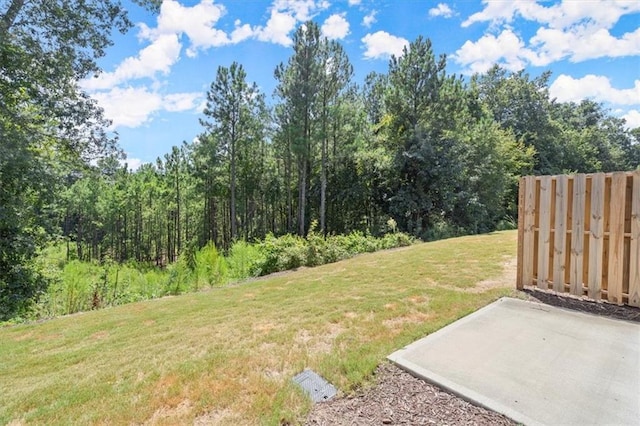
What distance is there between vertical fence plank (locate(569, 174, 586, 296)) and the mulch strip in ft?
9.20

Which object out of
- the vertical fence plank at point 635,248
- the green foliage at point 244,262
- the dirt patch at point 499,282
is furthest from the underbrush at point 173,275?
the vertical fence plank at point 635,248

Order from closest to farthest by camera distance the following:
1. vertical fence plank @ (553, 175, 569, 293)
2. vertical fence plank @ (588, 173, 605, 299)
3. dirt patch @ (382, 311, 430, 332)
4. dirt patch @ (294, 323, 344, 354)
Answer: dirt patch @ (294, 323, 344, 354), dirt patch @ (382, 311, 430, 332), vertical fence plank @ (588, 173, 605, 299), vertical fence plank @ (553, 175, 569, 293)

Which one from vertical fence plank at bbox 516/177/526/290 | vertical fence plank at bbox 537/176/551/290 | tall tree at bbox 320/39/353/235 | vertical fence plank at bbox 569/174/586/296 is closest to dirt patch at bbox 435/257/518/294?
vertical fence plank at bbox 516/177/526/290

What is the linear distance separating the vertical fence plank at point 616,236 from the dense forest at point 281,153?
26.7 feet

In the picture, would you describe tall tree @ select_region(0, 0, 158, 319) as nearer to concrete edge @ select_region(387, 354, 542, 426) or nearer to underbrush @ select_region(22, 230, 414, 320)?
underbrush @ select_region(22, 230, 414, 320)

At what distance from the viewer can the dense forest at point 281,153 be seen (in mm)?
7613

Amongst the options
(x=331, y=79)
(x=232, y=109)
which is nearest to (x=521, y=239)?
(x=331, y=79)

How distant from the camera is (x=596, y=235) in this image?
3605 millimetres

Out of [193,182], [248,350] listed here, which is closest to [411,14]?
[248,350]

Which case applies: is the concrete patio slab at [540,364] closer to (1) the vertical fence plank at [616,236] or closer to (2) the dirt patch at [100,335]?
(1) the vertical fence plank at [616,236]

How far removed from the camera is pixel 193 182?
77.8ft

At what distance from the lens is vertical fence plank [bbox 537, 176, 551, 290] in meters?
4.04

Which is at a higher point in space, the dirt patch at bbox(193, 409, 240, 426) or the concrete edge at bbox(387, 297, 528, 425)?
the concrete edge at bbox(387, 297, 528, 425)

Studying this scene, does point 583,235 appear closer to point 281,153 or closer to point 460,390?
point 460,390
